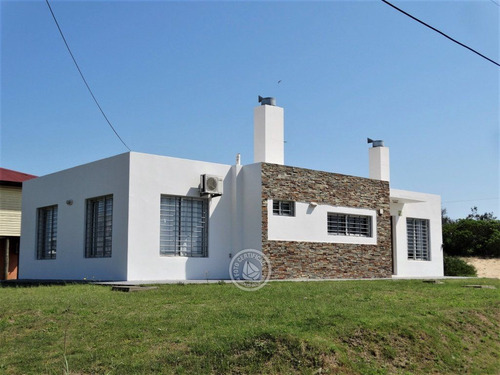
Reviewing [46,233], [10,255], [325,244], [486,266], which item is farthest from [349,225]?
[10,255]

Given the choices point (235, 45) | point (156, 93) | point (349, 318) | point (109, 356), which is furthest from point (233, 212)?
point (109, 356)

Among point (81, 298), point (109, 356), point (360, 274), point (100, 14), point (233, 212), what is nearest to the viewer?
point (109, 356)

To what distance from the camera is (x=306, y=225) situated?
19.4 metres

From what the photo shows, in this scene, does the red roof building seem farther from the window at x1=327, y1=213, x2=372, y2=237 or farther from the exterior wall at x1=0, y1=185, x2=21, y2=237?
the window at x1=327, y1=213, x2=372, y2=237

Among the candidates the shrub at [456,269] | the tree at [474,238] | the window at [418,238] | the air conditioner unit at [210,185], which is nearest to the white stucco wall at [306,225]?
the air conditioner unit at [210,185]

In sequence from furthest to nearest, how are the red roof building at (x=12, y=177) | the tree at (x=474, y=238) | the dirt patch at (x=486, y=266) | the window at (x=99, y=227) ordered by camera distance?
the tree at (x=474, y=238)
the dirt patch at (x=486, y=266)
the red roof building at (x=12, y=177)
the window at (x=99, y=227)

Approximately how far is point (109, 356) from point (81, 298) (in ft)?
14.1

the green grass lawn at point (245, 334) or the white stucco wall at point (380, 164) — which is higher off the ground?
the white stucco wall at point (380, 164)

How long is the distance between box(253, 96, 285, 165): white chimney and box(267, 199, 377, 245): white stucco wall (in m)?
1.94

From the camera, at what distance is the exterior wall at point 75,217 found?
55.6 feet

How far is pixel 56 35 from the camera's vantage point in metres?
15.3

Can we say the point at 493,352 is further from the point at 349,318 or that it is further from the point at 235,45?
the point at 235,45

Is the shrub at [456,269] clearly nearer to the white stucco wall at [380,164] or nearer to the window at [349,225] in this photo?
the white stucco wall at [380,164]

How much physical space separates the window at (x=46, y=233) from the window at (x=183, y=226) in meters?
5.06
